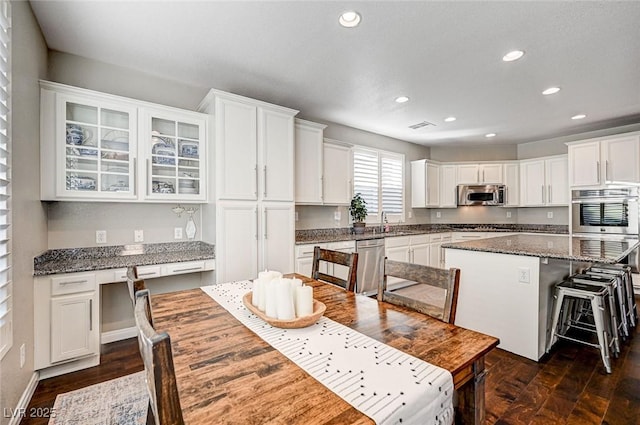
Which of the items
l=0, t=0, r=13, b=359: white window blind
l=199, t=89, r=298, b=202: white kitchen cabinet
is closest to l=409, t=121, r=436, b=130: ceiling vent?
l=199, t=89, r=298, b=202: white kitchen cabinet

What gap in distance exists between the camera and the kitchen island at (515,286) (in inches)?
94.3

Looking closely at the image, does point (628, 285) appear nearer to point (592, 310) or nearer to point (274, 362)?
point (592, 310)

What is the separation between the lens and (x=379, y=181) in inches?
207

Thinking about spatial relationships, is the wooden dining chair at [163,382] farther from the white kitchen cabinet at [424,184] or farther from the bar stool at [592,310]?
the white kitchen cabinet at [424,184]

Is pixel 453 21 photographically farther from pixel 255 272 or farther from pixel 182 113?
pixel 255 272

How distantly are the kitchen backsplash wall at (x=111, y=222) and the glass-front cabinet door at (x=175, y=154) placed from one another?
0.29 meters

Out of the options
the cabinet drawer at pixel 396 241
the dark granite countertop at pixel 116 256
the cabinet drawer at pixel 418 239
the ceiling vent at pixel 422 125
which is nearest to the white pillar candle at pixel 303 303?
the dark granite countertop at pixel 116 256

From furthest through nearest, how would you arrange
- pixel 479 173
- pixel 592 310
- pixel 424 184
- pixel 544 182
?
pixel 479 173 → pixel 424 184 → pixel 544 182 → pixel 592 310

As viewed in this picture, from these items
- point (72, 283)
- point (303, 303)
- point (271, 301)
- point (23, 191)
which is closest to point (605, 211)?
point (303, 303)

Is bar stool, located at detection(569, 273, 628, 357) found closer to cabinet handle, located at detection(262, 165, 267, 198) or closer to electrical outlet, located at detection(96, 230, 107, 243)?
cabinet handle, located at detection(262, 165, 267, 198)

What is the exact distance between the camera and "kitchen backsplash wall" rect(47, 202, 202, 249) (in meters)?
2.60

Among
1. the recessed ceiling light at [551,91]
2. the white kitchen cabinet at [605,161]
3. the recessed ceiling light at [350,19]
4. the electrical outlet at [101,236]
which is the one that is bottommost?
the electrical outlet at [101,236]

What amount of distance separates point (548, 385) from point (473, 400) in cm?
166

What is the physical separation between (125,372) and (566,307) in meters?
4.01
